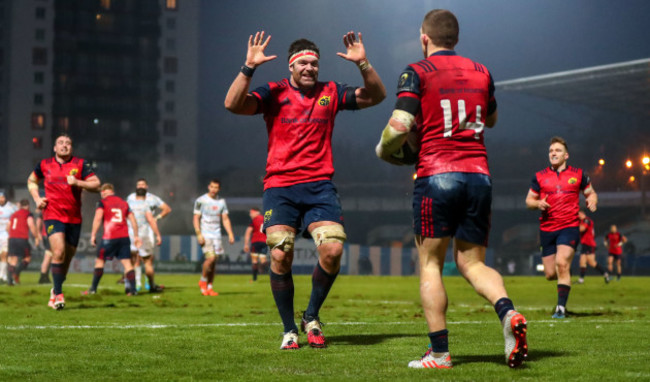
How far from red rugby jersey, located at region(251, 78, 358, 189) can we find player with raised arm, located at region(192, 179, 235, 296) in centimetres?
1031

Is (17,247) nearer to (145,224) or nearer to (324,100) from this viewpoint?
(145,224)

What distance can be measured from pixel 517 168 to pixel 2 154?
54.2 metres

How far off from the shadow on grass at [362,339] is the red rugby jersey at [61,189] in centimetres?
545

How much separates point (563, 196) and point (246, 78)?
599cm

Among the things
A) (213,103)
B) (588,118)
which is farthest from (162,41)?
(588,118)

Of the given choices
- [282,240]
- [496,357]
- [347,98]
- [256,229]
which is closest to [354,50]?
[347,98]

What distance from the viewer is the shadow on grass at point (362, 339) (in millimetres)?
6949

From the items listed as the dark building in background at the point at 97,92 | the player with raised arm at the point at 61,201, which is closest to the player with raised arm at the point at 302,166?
the player with raised arm at the point at 61,201

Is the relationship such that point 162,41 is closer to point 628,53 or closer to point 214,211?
point 628,53

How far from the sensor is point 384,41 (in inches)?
4385

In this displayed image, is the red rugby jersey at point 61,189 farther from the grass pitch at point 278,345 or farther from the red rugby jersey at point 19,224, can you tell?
the red rugby jersey at point 19,224

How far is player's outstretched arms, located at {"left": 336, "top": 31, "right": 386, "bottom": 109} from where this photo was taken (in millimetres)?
6498

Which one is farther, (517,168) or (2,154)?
(517,168)

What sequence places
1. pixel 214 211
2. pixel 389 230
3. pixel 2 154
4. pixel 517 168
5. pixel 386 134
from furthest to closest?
pixel 517 168, pixel 2 154, pixel 389 230, pixel 214 211, pixel 386 134
